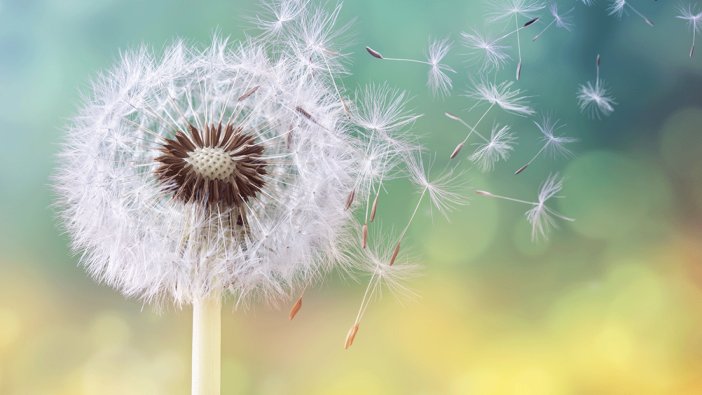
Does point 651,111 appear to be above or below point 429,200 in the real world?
above

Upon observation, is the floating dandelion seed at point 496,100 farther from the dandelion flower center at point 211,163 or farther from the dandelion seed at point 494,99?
the dandelion flower center at point 211,163

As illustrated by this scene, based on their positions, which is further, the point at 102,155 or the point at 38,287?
the point at 38,287

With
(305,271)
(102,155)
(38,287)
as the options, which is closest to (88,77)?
(102,155)

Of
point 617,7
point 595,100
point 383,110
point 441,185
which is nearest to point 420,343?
point 441,185

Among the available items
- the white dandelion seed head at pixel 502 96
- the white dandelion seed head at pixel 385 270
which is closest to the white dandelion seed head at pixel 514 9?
the white dandelion seed head at pixel 502 96

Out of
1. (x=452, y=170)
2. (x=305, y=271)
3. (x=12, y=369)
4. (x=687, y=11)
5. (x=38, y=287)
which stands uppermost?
(x=687, y=11)

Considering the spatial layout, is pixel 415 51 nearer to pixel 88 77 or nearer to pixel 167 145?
pixel 167 145

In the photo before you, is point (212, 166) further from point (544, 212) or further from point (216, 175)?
point (544, 212)
